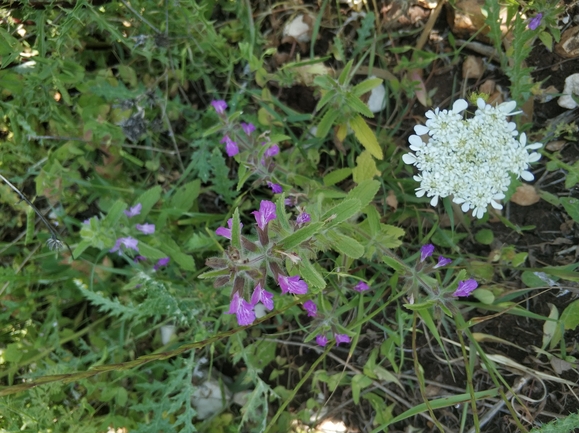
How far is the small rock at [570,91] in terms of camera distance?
2.68m

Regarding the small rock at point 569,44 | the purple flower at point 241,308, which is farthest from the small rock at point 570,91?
the purple flower at point 241,308

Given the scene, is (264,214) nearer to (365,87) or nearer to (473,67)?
(365,87)

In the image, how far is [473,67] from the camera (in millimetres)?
2918

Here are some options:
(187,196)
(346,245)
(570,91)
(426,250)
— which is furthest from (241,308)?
(570,91)

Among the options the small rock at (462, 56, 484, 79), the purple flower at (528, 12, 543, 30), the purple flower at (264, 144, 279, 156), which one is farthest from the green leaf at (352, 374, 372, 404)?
Answer: the purple flower at (528, 12, 543, 30)

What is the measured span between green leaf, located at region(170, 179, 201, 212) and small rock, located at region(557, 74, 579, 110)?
2.12m

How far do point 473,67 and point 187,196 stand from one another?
1858 millimetres

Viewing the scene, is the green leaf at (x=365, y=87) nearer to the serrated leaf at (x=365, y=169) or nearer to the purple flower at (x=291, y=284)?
the serrated leaf at (x=365, y=169)

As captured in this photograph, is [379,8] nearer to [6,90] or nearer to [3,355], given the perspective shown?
[6,90]

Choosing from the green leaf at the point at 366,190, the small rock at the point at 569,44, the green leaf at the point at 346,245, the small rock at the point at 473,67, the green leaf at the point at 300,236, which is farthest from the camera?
the small rock at the point at 473,67

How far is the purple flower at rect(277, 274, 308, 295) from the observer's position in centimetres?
192

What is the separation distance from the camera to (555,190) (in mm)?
2758

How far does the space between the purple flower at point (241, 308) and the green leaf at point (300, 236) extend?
0.89 feet

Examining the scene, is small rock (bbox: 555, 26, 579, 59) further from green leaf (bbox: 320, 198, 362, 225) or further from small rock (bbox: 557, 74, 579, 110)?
green leaf (bbox: 320, 198, 362, 225)
